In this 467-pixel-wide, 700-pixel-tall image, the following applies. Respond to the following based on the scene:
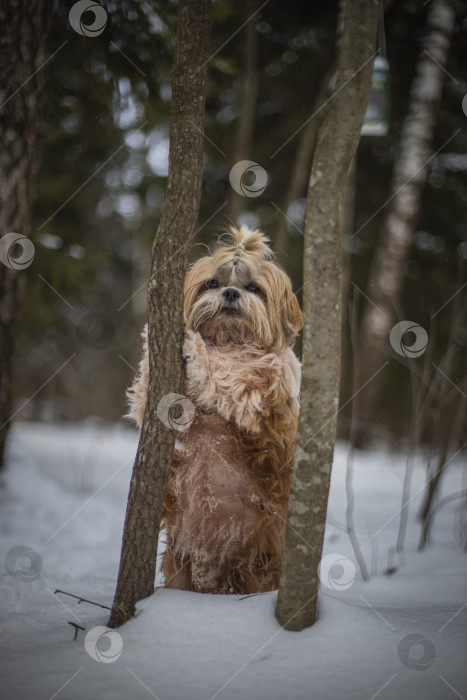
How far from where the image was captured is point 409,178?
6293 millimetres

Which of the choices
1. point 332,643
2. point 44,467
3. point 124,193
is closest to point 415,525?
point 332,643

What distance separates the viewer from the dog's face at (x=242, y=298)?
2.70 metres

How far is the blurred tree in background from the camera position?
4.41m

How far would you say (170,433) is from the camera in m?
1.87

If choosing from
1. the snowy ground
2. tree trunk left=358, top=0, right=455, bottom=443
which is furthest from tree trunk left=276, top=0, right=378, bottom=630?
tree trunk left=358, top=0, right=455, bottom=443

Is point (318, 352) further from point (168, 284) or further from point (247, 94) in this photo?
point (247, 94)

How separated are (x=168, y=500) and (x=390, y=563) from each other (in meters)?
1.75

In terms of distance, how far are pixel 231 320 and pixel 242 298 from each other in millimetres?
141

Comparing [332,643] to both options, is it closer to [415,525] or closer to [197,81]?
[197,81]

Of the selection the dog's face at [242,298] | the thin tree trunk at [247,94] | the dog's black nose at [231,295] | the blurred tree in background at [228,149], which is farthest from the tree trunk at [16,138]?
the thin tree trunk at [247,94]

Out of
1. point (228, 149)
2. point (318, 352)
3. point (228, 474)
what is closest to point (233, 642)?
point (228, 474)

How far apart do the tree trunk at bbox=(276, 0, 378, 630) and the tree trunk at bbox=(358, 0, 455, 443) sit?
4.90 metres

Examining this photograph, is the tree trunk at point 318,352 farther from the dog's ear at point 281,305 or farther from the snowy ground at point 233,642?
the dog's ear at point 281,305

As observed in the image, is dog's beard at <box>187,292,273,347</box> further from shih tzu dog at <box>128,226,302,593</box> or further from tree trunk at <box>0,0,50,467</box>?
tree trunk at <box>0,0,50,467</box>
